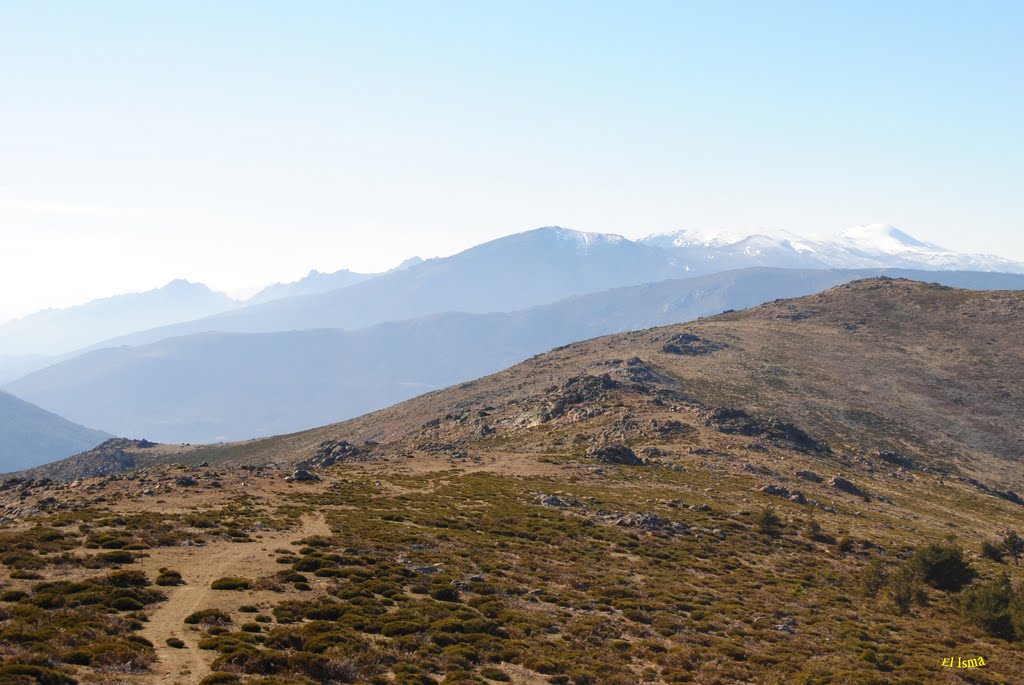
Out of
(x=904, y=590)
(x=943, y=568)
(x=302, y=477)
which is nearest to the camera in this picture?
(x=904, y=590)

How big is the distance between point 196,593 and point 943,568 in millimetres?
51387

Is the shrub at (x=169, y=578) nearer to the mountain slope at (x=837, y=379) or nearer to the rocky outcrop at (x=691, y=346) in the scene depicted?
the mountain slope at (x=837, y=379)

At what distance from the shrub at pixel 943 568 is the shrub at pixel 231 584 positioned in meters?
47.0

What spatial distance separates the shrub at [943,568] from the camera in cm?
5288

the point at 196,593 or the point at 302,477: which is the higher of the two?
the point at 196,593

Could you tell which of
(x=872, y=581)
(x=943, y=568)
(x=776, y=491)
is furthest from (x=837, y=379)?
(x=872, y=581)

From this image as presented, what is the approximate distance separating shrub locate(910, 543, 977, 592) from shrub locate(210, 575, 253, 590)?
154 feet

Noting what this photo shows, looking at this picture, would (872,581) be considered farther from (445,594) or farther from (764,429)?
(764,429)

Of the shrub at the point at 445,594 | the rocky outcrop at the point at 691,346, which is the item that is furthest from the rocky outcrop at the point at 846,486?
the rocky outcrop at the point at 691,346

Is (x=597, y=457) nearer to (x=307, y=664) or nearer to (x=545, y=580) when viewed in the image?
(x=545, y=580)

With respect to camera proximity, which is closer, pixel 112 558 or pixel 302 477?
pixel 112 558

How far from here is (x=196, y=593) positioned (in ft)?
119

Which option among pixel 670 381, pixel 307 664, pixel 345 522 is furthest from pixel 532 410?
pixel 307 664

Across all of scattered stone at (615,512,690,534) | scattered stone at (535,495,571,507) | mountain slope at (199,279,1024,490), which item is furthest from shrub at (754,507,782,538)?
mountain slope at (199,279,1024,490)
